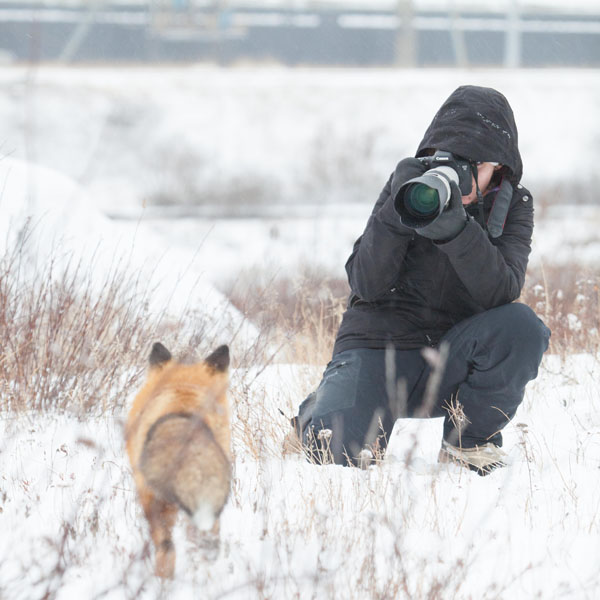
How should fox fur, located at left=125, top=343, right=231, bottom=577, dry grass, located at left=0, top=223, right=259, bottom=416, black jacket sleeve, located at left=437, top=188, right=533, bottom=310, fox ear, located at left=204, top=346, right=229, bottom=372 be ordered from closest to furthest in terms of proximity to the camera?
fox fur, located at left=125, top=343, right=231, bottom=577 < fox ear, located at left=204, top=346, right=229, bottom=372 < black jacket sleeve, located at left=437, top=188, right=533, bottom=310 < dry grass, located at left=0, top=223, right=259, bottom=416

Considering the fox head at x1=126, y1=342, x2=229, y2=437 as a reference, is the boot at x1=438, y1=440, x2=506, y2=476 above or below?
below

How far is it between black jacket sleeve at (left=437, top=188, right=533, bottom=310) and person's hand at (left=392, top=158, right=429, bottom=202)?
0.21 metres

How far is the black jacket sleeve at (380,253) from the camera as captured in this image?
231 cm

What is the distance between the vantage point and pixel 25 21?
1858 cm

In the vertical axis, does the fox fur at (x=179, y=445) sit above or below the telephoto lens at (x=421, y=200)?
below

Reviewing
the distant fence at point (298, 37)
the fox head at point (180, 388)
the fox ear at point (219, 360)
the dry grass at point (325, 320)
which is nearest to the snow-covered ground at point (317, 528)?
the fox head at point (180, 388)

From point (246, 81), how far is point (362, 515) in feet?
52.0

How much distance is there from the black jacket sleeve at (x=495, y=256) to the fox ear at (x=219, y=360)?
90 cm

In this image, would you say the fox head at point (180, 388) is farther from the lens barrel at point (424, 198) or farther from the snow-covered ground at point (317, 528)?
the lens barrel at point (424, 198)

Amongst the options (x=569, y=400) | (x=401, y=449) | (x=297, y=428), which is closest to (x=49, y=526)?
(x=297, y=428)

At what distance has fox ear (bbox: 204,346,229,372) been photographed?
153 centimetres

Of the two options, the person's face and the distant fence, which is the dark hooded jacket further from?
the distant fence

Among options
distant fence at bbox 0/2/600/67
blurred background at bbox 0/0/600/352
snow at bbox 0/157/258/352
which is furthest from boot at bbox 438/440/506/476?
distant fence at bbox 0/2/600/67

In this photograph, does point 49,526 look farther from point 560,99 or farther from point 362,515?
point 560,99
